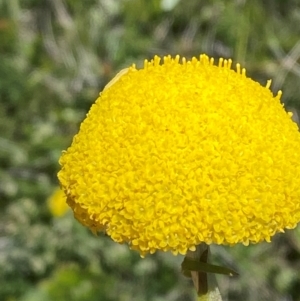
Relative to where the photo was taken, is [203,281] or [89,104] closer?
[203,281]

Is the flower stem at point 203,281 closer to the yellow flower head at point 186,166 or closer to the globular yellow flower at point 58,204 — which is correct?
the yellow flower head at point 186,166

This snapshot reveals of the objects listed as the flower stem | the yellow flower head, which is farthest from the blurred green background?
the yellow flower head

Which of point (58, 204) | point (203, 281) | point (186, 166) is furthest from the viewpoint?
point (58, 204)

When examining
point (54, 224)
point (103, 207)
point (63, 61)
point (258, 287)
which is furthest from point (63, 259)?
point (103, 207)

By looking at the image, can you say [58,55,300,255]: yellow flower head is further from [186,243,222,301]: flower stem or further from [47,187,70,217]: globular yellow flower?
[47,187,70,217]: globular yellow flower

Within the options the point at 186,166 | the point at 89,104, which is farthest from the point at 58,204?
the point at 186,166

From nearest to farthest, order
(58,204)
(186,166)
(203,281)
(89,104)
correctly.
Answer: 1. (186,166)
2. (203,281)
3. (58,204)
4. (89,104)

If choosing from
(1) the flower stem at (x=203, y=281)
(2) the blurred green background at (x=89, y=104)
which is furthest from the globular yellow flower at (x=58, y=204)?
(1) the flower stem at (x=203, y=281)

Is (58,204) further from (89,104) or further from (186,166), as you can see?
(186,166)
